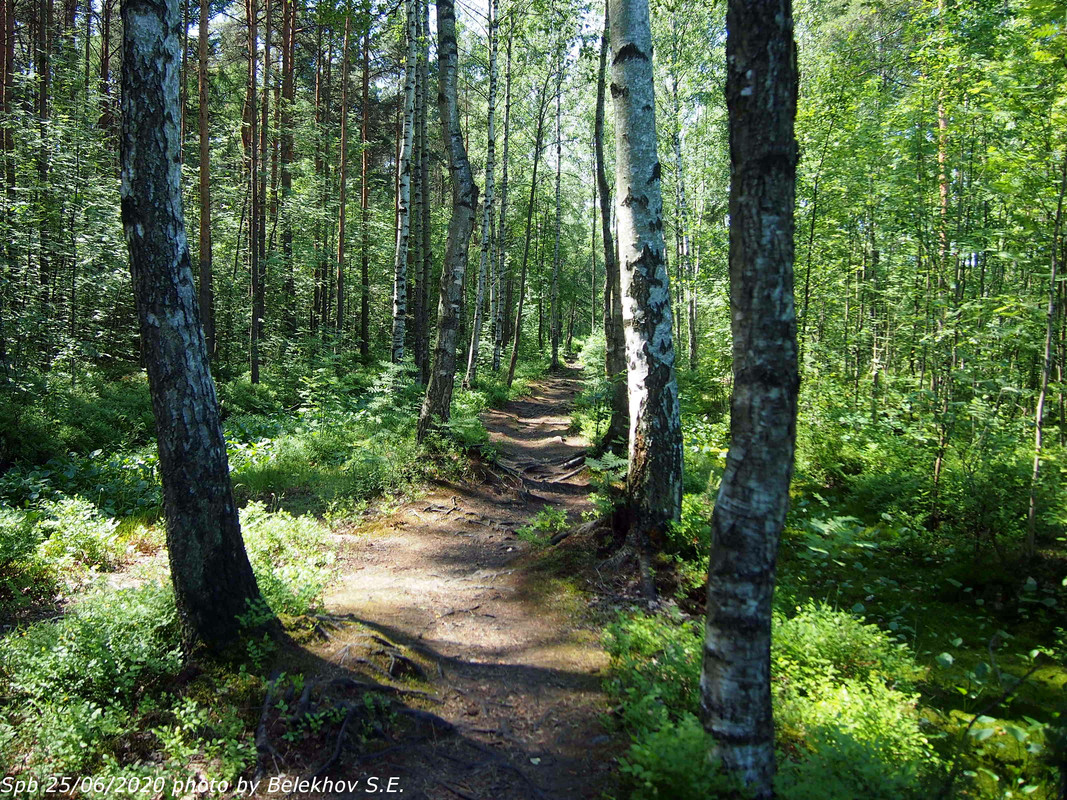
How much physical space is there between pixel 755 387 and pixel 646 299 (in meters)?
3.30

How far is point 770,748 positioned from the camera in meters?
2.51

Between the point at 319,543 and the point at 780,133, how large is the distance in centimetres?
579

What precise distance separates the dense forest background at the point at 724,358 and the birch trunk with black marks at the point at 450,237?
0.51m

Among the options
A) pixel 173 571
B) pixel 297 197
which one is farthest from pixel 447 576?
pixel 297 197

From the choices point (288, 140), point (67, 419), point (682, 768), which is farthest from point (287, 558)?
point (288, 140)

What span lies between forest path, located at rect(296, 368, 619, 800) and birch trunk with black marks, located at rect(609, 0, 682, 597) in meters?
1.29

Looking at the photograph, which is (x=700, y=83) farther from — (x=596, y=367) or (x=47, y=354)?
(x=47, y=354)

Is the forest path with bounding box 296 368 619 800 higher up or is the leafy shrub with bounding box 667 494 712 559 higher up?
the leafy shrub with bounding box 667 494 712 559

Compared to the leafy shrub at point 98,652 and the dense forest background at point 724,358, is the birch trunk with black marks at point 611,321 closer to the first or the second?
the dense forest background at point 724,358

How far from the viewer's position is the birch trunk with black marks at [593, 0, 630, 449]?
9.93 m

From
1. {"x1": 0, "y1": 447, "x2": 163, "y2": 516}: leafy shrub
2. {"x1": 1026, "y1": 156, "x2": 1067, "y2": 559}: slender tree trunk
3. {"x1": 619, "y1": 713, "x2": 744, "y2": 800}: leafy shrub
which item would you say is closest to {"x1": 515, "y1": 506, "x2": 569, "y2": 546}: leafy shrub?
{"x1": 619, "y1": 713, "x2": 744, "y2": 800}: leafy shrub

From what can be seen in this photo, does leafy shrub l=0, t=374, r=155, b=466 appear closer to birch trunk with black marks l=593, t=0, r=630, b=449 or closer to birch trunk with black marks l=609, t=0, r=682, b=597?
birch trunk with black marks l=593, t=0, r=630, b=449

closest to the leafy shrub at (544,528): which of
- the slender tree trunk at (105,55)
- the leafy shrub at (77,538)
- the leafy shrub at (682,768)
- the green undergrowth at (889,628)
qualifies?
the green undergrowth at (889,628)

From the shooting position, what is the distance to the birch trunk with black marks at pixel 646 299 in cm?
550
